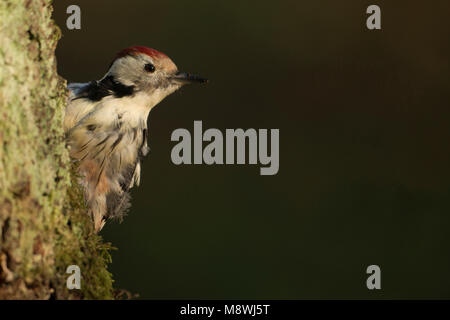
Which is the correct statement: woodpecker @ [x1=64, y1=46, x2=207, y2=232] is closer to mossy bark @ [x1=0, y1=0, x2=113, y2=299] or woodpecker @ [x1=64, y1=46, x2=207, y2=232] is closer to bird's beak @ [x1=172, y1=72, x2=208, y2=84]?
bird's beak @ [x1=172, y1=72, x2=208, y2=84]

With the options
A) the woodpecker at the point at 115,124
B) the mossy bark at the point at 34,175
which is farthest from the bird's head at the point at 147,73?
the mossy bark at the point at 34,175

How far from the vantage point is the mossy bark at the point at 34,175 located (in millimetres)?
1206

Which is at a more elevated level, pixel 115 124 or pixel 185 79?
pixel 185 79

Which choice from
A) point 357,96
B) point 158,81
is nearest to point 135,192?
point 357,96

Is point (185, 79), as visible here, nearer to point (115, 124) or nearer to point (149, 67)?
point (149, 67)

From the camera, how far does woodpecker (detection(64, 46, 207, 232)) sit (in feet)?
6.98

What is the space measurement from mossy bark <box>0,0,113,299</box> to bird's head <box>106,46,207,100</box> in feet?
3.32

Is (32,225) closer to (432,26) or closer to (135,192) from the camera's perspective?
(135,192)

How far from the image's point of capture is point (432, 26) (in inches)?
193

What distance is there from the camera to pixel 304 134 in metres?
4.80

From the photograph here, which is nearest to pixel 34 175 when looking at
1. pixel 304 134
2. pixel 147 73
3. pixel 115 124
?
pixel 115 124

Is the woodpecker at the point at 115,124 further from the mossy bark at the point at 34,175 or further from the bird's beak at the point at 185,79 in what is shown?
the mossy bark at the point at 34,175

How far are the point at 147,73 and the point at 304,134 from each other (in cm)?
247
